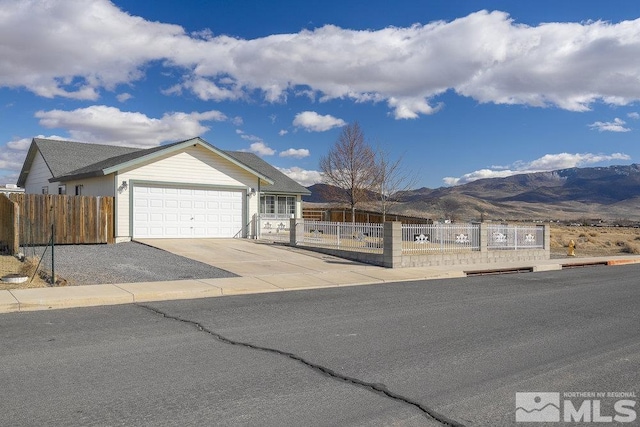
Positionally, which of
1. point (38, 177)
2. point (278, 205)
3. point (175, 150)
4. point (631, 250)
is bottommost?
point (631, 250)

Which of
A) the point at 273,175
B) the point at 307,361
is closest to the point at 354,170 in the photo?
the point at 273,175

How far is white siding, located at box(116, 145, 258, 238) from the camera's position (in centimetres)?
2184

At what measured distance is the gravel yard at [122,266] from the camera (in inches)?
517

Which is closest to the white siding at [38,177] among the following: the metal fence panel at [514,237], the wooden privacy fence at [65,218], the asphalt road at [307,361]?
the wooden privacy fence at [65,218]

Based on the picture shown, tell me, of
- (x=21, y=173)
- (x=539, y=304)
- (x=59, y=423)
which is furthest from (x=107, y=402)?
(x=21, y=173)

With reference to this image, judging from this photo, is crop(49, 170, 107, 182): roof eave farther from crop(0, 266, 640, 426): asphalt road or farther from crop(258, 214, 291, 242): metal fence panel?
crop(0, 266, 640, 426): asphalt road

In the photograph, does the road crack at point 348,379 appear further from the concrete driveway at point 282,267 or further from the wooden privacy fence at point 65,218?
the wooden privacy fence at point 65,218

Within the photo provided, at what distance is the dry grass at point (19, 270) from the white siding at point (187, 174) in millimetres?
5827

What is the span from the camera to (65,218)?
64.4 ft

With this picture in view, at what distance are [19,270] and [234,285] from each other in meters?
5.68

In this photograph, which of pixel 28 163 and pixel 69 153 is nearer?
pixel 69 153

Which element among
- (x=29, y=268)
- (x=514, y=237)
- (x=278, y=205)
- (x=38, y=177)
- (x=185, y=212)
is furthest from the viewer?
(x=278, y=205)

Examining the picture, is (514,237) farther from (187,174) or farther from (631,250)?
(187,174)

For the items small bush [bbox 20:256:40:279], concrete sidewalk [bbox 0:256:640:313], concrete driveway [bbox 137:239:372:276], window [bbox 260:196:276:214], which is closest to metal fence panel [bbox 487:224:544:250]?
concrete sidewalk [bbox 0:256:640:313]
